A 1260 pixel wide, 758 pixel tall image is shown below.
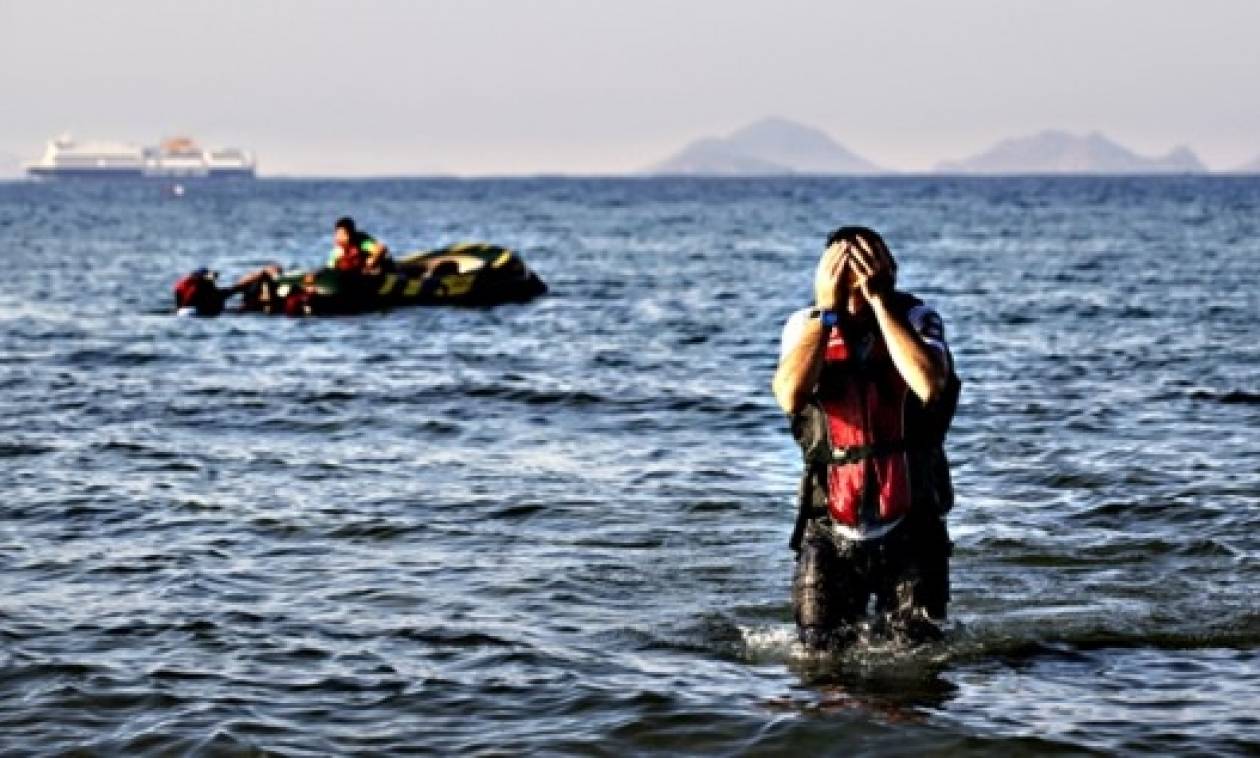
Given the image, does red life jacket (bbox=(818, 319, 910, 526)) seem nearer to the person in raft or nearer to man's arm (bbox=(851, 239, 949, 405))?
man's arm (bbox=(851, 239, 949, 405))

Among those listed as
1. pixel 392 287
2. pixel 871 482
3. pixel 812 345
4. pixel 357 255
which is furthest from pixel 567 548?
pixel 392 287

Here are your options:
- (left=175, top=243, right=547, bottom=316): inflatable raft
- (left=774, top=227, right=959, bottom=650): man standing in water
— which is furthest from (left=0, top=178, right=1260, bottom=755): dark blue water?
(left=175, top=243, right=547, bottom=316): inflatable raft

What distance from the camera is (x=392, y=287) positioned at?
3072cm

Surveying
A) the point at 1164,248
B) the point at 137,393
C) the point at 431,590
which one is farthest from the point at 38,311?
the point at 1164,248

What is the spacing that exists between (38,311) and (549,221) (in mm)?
56864

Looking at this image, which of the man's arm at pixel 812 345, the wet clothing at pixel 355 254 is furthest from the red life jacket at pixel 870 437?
the wet clothing at pixel 355 254

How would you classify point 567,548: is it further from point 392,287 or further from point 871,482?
point 392,287

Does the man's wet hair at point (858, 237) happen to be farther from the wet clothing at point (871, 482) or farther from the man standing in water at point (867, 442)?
the wet clothing at point (871, 482)

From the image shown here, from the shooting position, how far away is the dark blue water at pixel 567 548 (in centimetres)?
796

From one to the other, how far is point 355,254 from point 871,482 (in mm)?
23341

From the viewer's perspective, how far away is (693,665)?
8836mm

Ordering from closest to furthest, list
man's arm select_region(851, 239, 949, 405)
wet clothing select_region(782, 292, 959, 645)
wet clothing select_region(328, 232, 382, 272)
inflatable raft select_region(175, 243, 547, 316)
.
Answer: man's arm select_region(851, 239, 949, 405) → wet clothing select_region(782, 292, 959, 645) → inflatable raft select_region(175, 243, 547, 316) → wet clothing select_region(328, 232, 382, 272)

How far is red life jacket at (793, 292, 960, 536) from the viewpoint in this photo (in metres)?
7.38

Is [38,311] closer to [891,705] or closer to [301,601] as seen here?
[301,601]
